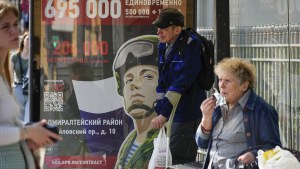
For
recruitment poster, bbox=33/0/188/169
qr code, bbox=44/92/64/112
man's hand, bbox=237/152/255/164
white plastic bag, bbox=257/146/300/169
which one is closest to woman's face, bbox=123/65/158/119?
recruitment poster, bbox=33/0/188/169

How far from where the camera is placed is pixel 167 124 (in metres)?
5.29

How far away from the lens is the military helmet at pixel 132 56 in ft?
19.9

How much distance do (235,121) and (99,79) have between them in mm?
2046

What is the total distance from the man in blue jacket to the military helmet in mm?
679

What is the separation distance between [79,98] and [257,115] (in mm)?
2293

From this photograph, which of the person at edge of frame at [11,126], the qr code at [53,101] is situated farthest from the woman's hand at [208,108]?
the qr code at [53,101]

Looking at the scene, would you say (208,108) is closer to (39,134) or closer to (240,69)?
(240,69)

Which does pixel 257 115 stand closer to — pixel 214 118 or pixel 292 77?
pixel 214 118

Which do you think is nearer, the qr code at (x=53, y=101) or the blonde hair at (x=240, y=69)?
the blonde hair at (x=240, y=69)

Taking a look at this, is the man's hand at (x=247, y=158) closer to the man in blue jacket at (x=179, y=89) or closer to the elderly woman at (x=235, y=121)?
the elderly woman at (x=235, y=121)

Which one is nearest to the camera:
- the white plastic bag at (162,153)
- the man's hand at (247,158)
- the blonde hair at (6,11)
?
the blonde hair at (6,11)

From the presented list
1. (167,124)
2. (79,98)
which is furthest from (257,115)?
(79,98)

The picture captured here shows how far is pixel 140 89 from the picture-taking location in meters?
6.03

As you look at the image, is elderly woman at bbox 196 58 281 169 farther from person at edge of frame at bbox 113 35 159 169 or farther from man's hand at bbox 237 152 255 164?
person at edge of frame at bbox 113 35 159 169
